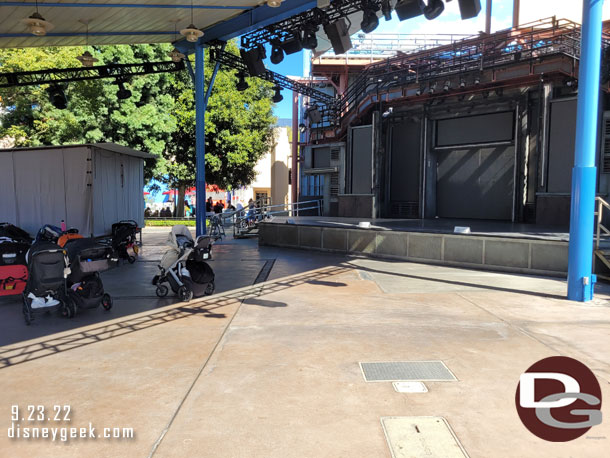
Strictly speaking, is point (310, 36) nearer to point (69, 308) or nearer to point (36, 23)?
point (36, 23)

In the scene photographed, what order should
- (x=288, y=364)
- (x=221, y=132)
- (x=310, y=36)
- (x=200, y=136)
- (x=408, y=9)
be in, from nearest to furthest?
(x=288, y=364), (x=408, y=9), (x=310, y=36), (x=200, y=136), (x=221, y=132)

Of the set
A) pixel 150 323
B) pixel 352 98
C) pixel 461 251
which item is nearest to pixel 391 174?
pixel 352 98

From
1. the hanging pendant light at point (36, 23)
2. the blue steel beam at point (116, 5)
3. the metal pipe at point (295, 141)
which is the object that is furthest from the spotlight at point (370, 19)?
the metal pipe at point (295, 141)

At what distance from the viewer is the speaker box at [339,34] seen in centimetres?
1279

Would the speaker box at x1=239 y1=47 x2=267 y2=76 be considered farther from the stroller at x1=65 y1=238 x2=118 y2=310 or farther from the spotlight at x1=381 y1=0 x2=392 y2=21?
the stroller at x1=65 y1=238 x2=118 y2=310

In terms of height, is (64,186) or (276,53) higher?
(276,53)

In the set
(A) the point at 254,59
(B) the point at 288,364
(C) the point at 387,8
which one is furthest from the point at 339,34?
(B) the point at 288,364

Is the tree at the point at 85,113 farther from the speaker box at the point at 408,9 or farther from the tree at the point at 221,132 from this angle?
the speaker box at the point at 408,9

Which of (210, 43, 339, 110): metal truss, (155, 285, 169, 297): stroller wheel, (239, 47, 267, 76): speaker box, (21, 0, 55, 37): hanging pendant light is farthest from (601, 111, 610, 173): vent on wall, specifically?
(21, 0, 55, 37): hanging pendant light

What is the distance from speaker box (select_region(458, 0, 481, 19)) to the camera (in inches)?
414

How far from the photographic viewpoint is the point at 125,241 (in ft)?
41.4

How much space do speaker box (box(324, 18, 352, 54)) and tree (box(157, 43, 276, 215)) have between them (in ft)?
54.0

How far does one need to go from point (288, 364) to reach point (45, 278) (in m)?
4.36

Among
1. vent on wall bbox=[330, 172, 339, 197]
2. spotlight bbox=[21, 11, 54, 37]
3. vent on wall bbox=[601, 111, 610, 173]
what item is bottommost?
vent on wall bbox=[330, 172, 339, 197]
